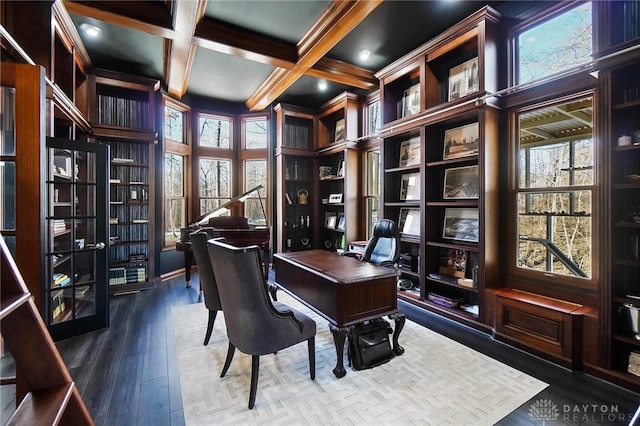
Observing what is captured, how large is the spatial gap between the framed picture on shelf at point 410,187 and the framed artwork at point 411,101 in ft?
2.84

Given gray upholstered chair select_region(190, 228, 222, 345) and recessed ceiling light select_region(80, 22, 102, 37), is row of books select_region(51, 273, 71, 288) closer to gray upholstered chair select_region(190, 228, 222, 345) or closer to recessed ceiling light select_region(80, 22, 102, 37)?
gray upholstered chair select_region(190, 228, 222, 345)

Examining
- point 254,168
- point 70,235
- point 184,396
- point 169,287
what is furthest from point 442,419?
point 254,168

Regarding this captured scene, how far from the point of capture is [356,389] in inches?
85.0

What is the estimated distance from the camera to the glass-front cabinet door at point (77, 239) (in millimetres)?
2975

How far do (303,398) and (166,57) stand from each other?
14.4 ft

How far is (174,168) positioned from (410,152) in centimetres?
416

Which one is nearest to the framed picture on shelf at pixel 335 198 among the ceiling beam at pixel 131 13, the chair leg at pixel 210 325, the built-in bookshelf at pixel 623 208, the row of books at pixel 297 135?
the row of books at pixel 297 135

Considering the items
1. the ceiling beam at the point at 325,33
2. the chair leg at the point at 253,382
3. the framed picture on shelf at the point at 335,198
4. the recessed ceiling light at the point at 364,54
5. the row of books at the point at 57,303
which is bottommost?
the chair leg at the point at 253,382

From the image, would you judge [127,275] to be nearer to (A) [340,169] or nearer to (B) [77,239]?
(B) [77,239]

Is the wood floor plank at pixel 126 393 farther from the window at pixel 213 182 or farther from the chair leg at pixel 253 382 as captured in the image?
the window at pixel 213 182

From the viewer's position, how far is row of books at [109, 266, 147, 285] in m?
4.54

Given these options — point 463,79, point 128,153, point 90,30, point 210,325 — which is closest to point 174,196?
point 128,153

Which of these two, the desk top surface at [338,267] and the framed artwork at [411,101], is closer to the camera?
→ the desk top surface at [338,267]

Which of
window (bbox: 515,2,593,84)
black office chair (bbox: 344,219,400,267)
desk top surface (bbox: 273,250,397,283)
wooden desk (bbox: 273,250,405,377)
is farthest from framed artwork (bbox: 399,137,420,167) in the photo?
wooden desk (bbox: 273,250,405,377)
